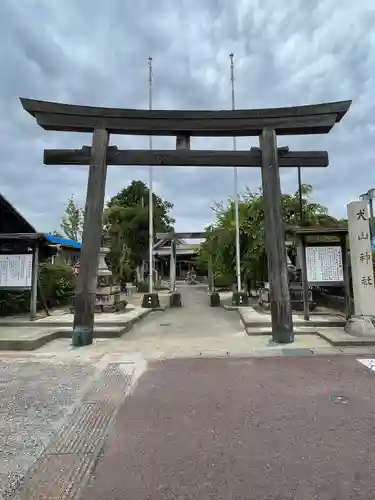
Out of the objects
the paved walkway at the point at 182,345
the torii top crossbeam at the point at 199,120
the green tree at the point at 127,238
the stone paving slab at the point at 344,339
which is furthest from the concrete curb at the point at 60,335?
the green tree at the point at 127,238

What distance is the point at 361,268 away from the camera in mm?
8328

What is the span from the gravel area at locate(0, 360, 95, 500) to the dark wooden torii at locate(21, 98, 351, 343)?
2.13 m

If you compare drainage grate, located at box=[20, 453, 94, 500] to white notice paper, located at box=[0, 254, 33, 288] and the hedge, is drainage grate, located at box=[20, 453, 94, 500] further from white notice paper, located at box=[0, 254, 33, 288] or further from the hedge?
the hedge

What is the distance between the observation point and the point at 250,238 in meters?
17.8

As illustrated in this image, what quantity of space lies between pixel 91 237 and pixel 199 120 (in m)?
3.66

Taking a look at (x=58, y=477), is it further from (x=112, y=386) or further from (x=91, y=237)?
(x=91, y=237)

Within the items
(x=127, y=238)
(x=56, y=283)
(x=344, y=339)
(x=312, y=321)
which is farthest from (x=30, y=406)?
(x=127, y=238)

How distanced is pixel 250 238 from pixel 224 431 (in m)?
14.6

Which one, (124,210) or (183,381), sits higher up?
(124,210)

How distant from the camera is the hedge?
40.3ft

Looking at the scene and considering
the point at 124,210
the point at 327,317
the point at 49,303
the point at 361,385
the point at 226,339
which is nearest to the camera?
the point at 361,385

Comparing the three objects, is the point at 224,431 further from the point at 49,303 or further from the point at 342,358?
the point at 49,303

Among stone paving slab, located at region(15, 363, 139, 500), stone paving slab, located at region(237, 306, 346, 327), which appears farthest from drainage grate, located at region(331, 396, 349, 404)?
stone paving slab, located at region(237, 306, 346, 327)

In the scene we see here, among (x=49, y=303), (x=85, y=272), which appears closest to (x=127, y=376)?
(x=85, y=272)
